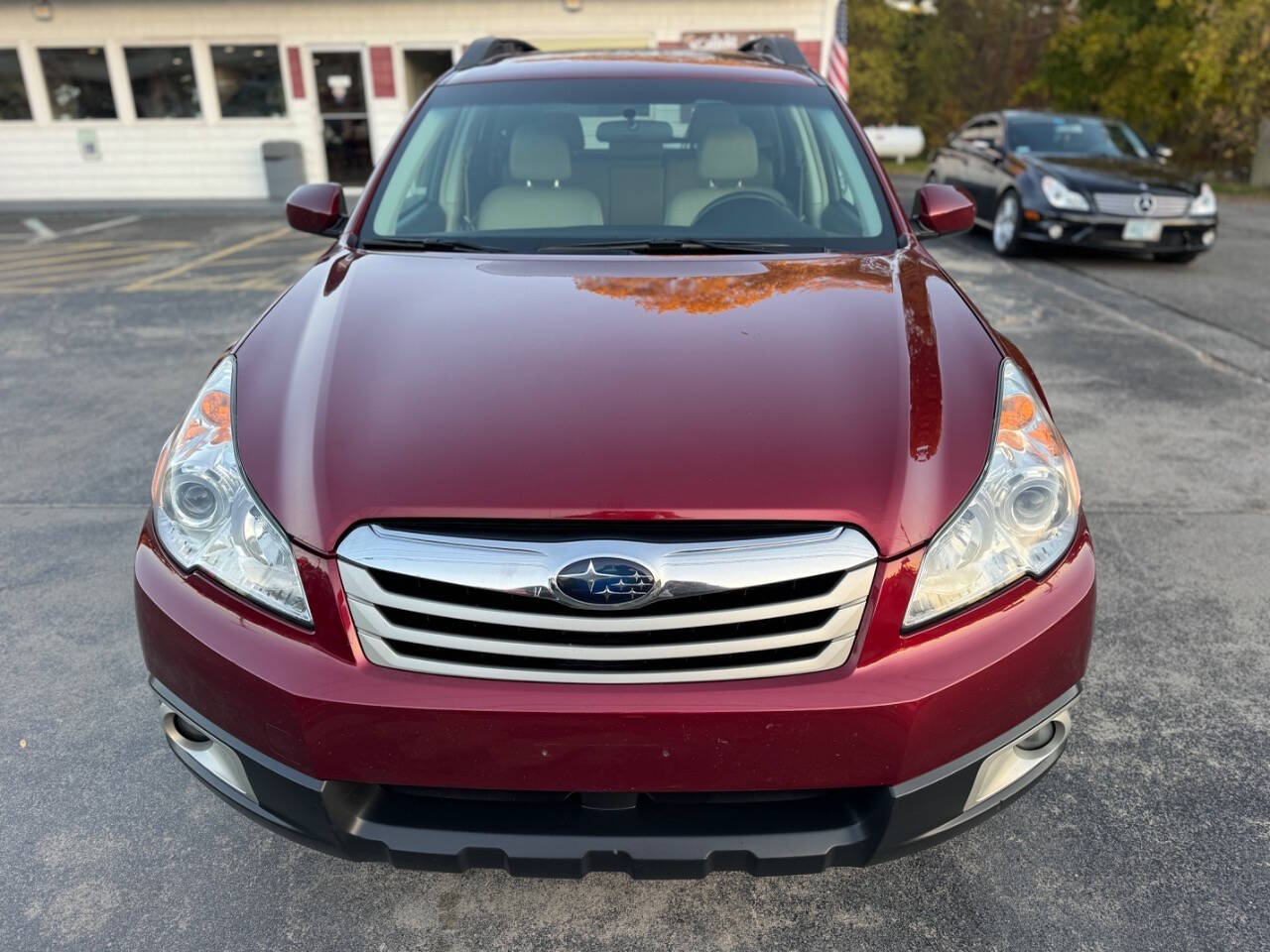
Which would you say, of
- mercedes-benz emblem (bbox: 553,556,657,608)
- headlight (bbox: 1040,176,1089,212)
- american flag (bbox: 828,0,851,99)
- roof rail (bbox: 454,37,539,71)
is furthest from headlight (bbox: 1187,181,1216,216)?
mercedes-benz emblem (bbox: 553,556,657,608)

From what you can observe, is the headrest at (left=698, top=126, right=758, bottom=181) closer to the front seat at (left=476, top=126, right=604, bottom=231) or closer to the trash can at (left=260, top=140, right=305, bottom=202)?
the front seat at (left=476, top=126, right=604, bottom=231)

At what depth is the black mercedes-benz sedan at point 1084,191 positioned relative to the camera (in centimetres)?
855

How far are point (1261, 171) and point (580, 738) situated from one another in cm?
2072

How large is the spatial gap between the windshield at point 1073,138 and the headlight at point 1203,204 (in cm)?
112

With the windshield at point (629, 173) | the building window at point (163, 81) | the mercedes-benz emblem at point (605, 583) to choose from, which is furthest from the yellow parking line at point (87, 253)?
the mercedes-benz emblem at point (605, 583)

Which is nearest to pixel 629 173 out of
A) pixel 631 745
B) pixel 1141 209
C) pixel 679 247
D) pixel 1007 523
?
pixel 679 247

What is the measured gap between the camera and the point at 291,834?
1675mm

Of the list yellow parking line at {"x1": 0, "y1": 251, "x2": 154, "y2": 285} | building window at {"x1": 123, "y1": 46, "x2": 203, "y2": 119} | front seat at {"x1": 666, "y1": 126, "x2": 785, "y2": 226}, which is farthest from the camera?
building window at {"x1": 123, "y1": 46, "x2": 203, "y2": 119}

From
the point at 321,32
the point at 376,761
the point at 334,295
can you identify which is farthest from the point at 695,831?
the point at 321,32

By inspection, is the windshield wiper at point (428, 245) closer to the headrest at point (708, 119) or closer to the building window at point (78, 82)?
the headrest at point (708, 119)

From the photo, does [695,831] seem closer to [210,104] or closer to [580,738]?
[580,738]

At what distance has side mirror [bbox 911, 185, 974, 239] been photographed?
3.06m

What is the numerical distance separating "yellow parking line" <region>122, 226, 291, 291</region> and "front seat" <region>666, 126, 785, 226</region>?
22.8 ft

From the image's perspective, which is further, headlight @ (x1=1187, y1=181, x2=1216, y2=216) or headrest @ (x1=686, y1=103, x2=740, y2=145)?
headlight @ (x1=1187, y1=181, x2=1216, y2=216)
